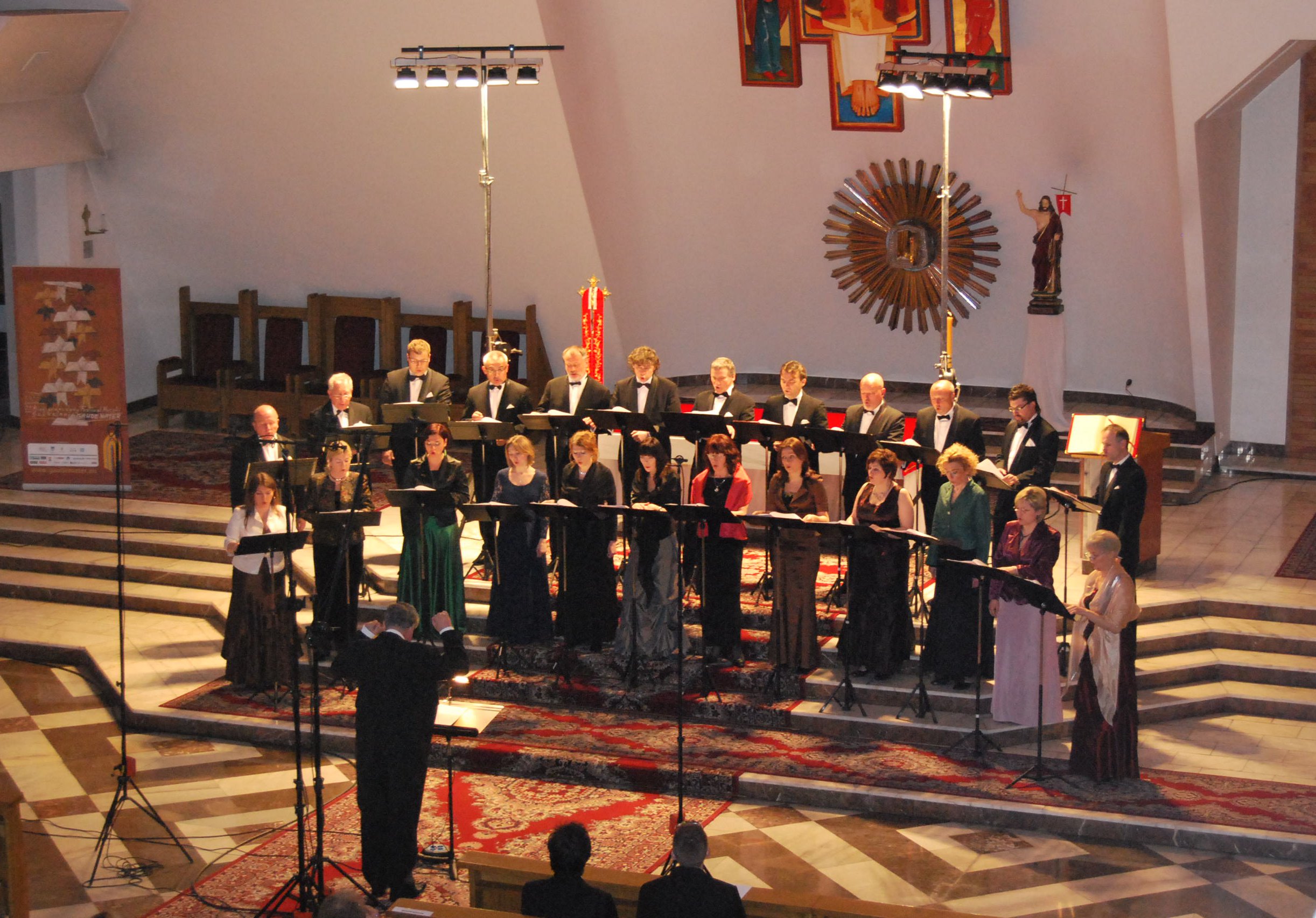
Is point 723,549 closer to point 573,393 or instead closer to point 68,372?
point 573,393

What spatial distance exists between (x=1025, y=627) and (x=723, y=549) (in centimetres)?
170

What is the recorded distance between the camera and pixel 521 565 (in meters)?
8.92

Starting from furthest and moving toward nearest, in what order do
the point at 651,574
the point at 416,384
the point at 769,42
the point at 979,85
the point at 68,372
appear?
the point at 769,42 < the point at 68,372 < the point at 416,384 < the point at 979,85 < the point at 651,574

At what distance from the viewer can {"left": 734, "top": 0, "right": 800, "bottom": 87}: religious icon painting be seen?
39.7 feet

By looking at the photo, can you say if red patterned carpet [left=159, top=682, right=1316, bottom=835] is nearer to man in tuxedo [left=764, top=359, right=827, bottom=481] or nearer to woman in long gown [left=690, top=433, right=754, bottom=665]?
woman in long gown [left=690, top=433, right=754, bottom=665]

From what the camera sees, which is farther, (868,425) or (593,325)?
(593,325)

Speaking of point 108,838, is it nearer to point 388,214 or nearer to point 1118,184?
point 388,214

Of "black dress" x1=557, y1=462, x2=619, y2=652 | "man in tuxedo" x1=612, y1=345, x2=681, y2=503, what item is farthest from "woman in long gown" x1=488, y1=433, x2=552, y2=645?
"man in tuxedo" x1=612, y1=345, x2=681, y2=503

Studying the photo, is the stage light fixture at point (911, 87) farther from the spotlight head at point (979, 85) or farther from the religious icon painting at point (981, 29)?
the religious icon painting at point (981, 29)

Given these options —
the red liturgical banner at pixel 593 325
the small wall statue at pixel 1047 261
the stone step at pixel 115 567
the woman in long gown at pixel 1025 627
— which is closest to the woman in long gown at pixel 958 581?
the woman in long gown at pixel 1025 627

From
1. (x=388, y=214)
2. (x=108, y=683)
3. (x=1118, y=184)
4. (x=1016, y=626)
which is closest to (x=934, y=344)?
(x=1118, y=184)

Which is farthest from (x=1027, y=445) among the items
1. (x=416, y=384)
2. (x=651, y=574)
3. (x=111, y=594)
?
(x=111, y=594)

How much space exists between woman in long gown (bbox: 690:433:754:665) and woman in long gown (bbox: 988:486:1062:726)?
1.41 meters

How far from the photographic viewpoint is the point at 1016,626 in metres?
7.99
